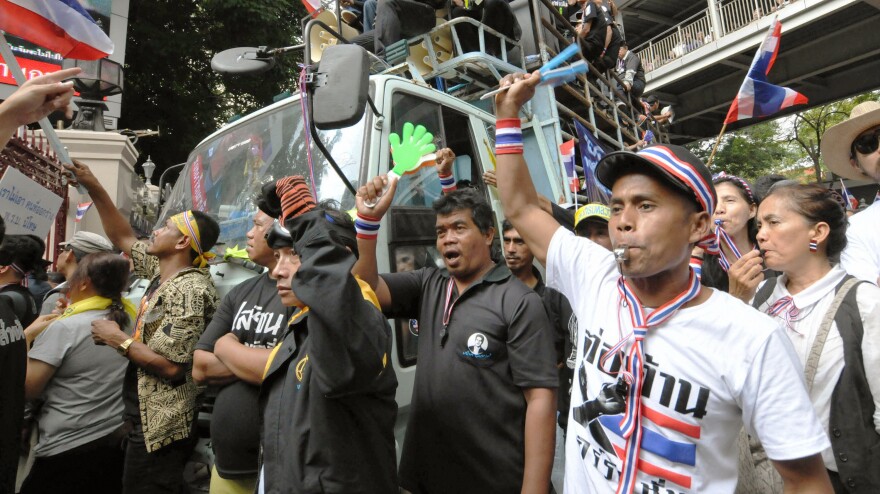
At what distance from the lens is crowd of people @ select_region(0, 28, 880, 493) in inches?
56.8

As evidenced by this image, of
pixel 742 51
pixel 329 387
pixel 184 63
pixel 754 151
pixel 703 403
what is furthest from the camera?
pixel 754 151

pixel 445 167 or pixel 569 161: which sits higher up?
pixel 569 161

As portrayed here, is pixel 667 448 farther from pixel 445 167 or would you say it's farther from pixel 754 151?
pixel 754 151

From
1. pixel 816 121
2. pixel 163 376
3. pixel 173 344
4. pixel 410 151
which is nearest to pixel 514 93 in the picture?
pixel 410 151

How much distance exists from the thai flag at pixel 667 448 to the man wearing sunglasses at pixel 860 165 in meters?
1.52

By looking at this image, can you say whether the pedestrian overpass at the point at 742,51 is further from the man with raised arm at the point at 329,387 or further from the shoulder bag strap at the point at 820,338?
the man with raised arm at the point at 329,387

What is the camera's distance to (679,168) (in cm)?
150

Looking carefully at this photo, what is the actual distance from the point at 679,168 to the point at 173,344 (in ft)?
7.69

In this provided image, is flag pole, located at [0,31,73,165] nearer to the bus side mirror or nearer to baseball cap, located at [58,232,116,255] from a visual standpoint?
baseball cap, located at [58,232,116,255]

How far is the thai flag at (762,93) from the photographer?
328cm

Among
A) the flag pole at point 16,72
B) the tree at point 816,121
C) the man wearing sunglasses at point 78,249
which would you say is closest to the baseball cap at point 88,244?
the man wearing sunglasses at point 78,249

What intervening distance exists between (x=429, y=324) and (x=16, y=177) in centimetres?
295

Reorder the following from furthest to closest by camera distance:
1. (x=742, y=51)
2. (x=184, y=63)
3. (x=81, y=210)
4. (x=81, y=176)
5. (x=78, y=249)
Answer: (x=742, y=51)
(x=184, y=63)
(x=81, y=210)
(x=78, y=249)
(x=81, y=176)

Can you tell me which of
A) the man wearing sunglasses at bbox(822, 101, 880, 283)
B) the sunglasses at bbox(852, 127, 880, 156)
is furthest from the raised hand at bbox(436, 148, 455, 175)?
the sunglasses at bbox(852, 127, 880, 156)
